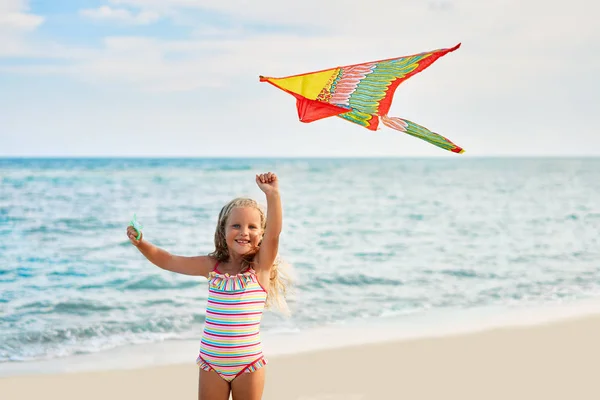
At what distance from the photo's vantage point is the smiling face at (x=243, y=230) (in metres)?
3.38

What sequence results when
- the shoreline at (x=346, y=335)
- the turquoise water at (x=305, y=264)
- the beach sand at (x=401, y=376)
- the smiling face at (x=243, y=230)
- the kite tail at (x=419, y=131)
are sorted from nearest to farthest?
the kite tail at (x=419, y=131)
the smiling face at (x=243, y=230)
the beach sand at (x=401, y=376)
the shoreline at (x=346, y=335)
the turquoise water at (x=305, y=264)

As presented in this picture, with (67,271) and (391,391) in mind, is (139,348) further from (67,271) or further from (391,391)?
(67,271)

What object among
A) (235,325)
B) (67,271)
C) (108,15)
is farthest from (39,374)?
(108,15)

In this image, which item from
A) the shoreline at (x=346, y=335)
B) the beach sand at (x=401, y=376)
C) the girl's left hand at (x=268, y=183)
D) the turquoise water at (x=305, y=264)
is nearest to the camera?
the girl's left hand at (x=268, y=183)

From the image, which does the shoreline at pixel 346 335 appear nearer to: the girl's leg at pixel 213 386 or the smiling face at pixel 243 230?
the girl's leg at pixel 213 386

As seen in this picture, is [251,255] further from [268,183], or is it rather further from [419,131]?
[419,131]

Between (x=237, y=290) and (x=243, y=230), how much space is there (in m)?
0.27

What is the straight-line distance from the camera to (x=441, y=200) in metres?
23.8

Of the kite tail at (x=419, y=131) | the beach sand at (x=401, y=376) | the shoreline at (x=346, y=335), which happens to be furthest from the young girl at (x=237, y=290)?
the shoreline at (x=346, y=335)

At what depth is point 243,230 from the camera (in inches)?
133

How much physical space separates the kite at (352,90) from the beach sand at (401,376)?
2.35 metres

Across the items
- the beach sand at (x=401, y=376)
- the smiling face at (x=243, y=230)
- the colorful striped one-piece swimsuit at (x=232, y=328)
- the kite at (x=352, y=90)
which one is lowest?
the beach sand at (x=401, y=376)

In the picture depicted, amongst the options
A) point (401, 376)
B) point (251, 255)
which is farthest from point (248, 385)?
point (401, 376)

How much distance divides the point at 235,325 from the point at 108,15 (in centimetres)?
3724
